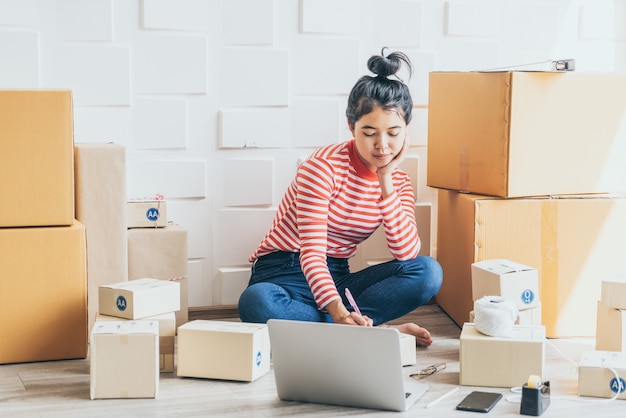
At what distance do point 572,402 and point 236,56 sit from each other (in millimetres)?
1647

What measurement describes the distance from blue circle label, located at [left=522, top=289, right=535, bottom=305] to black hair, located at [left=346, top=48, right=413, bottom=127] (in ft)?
2.14

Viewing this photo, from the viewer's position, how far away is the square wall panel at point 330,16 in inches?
130

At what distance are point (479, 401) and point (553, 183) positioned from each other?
962mm

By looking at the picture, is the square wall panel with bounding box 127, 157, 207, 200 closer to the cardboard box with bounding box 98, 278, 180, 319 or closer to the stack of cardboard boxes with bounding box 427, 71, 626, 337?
the cardboard box with bounding box 98, 278, 180, 319

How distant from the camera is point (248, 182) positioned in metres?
3.30

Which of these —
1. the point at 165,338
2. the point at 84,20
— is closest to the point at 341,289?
the point at 165,338

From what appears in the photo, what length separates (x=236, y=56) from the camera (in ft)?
10.6

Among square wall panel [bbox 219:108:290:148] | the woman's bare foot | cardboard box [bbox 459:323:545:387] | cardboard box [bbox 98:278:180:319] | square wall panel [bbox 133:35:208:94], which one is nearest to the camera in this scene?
cardboard box [bbox 459:323:545:387]

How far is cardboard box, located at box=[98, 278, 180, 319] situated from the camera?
261cm

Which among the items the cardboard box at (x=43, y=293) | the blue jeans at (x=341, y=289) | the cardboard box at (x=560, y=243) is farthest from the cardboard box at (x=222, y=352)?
the cardboard box at (x=560, y=243)

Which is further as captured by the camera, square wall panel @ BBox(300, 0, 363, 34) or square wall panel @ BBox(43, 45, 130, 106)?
square wall panel @ BBox(300, 0, 363, 34)

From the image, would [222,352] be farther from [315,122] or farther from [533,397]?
[315,122]

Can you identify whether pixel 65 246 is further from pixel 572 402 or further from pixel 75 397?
pixel 572 402

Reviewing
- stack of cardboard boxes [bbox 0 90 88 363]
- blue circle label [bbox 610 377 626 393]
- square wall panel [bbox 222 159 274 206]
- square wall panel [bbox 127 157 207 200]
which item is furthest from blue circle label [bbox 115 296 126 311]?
blue circle label [bbox 610 377 626 393]
